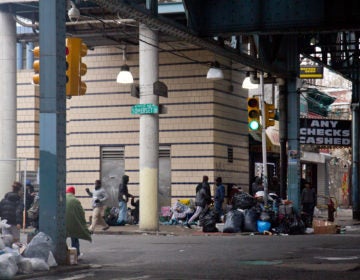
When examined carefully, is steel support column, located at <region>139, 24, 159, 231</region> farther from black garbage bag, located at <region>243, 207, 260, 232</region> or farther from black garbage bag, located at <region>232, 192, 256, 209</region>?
black garbage bag, located at <region>243, 207, 260, 232</region>

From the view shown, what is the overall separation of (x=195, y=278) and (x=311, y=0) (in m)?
9.27

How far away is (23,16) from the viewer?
31.3m

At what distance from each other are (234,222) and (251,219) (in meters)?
0.57

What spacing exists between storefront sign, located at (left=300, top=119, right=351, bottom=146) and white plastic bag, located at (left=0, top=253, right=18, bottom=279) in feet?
74.3

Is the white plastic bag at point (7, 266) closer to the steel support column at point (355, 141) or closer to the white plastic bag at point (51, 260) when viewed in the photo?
the white plastic bag at point (51, 260)

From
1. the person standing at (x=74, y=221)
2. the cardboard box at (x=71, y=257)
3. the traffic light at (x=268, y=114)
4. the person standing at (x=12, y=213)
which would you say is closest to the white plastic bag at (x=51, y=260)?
the cardboard box at (x=71, y=257)

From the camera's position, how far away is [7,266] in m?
14.4

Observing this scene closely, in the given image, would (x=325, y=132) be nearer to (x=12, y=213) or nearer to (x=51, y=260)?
(x=12, y=213)

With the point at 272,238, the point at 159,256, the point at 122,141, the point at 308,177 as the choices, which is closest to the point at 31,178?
the point at 122,141

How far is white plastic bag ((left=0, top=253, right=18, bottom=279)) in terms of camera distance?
47.0 ft

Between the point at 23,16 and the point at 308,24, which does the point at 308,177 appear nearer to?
the point at 23,16

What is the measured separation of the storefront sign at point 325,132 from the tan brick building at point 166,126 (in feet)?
8.41

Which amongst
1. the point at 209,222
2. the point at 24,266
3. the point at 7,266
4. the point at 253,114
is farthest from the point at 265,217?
the point at 7,266

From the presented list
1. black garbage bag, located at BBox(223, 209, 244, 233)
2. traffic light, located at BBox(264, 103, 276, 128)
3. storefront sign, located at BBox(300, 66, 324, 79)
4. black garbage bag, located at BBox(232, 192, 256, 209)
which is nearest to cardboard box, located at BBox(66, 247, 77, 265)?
black garbage bag, located at BBox(223, 209, 244, 233)
